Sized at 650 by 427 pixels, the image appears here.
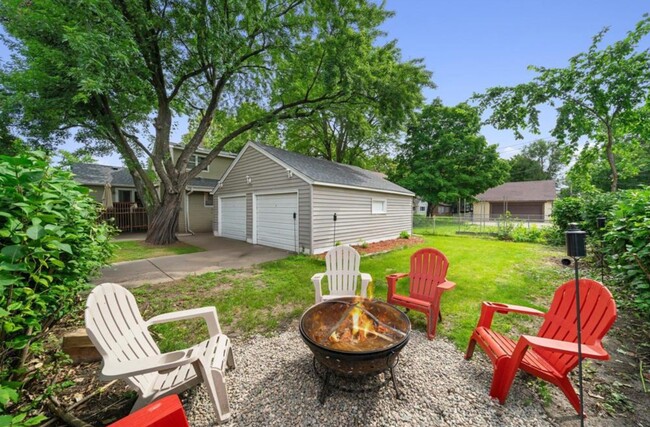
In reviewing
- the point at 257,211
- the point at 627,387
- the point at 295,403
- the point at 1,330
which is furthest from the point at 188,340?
the point at 257,211

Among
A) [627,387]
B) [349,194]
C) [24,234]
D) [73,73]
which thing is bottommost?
[627,387]

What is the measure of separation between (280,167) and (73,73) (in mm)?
5632

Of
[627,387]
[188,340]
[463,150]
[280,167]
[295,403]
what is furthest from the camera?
[463,150]

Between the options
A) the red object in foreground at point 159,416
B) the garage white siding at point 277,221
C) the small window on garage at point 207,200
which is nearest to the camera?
the red object in foreground at point 159,416

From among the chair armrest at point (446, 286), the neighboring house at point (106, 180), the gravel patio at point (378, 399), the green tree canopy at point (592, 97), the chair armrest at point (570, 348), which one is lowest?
the gravel patio at point (378, 399)

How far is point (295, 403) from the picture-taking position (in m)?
2.01

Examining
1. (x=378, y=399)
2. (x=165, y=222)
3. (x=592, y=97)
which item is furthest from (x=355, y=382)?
(x=592, y=97)

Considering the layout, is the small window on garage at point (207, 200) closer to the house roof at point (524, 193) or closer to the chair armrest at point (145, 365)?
the chair armrest at point (145, 365)

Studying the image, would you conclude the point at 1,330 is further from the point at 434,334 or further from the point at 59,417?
the point at 434,334

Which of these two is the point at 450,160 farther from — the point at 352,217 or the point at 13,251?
the point at 13,251

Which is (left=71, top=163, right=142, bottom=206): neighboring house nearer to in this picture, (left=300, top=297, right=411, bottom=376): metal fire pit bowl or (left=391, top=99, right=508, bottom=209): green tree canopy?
(left=300, top=297, right=411, bottom=376): metal fire pit bowl

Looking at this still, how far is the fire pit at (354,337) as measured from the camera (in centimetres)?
189

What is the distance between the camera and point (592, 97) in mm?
8688

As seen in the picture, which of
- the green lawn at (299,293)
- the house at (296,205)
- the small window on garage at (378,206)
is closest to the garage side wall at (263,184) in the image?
the house at (296,205)
